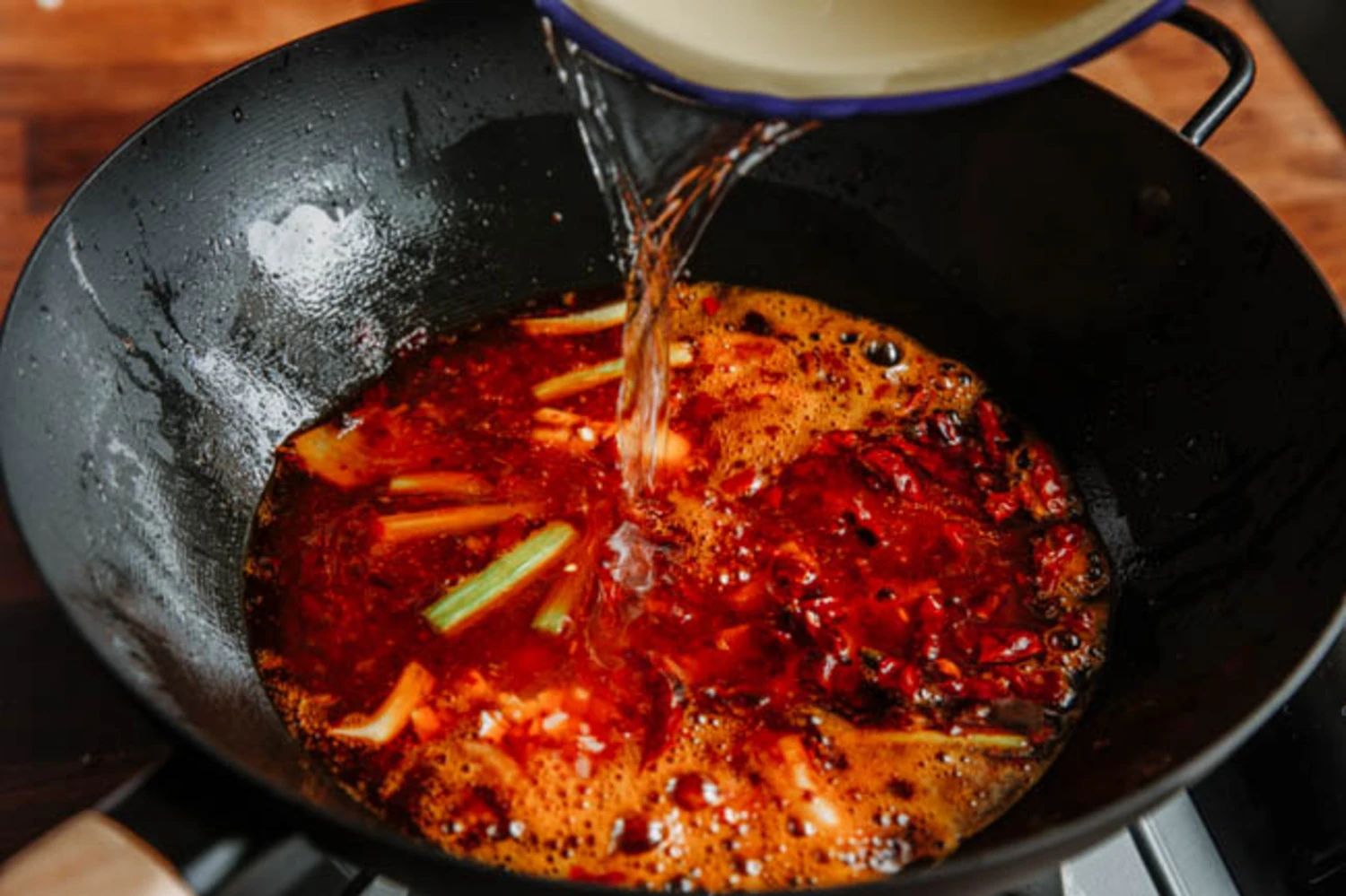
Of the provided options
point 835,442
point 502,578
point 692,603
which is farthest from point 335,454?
point 835,442

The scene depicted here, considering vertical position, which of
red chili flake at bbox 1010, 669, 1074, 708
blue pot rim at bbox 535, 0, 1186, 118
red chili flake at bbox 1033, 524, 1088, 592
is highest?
blue pot rim at bbox 535, 0, 1186, 118

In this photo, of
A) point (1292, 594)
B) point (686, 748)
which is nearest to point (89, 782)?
point (686, 748)

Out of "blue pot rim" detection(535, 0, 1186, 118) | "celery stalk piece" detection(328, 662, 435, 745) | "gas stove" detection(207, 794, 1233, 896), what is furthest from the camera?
"celery stalk piece" detection(328, 662, 435, 745)

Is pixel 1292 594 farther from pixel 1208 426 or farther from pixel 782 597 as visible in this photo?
pixel 782 597

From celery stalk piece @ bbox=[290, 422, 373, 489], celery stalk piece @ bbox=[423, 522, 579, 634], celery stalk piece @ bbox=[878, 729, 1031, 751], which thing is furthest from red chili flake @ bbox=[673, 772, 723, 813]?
celery stalk piece @ bbox=[290, 422, 373, 489]

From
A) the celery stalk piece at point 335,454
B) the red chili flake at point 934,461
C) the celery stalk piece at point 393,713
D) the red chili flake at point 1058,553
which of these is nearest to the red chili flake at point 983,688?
the red chili flake at point 1058,553

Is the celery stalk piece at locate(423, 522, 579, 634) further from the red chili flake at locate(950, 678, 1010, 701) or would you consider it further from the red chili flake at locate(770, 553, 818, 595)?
the red chili flake at locate(950, 678, 1010, 701)

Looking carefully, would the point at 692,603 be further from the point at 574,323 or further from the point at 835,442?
the point at 574,323
